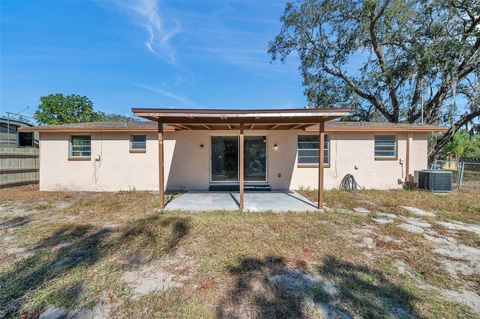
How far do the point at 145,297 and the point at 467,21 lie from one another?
1883 cm

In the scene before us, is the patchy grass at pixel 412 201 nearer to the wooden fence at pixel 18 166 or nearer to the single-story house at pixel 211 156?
the single-story house at pixel 211 156

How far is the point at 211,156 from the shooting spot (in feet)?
30.3

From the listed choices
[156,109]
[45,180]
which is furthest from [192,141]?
[45,180]

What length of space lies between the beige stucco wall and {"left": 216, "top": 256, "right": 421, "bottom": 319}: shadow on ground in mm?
6015

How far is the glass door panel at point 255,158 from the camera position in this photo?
933 centimetres

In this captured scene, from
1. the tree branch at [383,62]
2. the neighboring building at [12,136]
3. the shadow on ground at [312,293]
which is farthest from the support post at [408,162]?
the neighboring building at [12,136]

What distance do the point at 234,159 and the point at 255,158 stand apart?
0.88m

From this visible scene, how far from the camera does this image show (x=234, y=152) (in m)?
9.45

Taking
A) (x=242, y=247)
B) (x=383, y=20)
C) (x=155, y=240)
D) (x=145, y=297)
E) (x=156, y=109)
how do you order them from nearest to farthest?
(x=145, y=297)
(x=242, y=247)
(x=155, y=240)
(x=156, y=109)
(x=383, y=20)

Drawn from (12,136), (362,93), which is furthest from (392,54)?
(12,136)

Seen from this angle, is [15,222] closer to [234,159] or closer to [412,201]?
[234,159]

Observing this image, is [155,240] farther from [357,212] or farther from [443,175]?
[443,175]

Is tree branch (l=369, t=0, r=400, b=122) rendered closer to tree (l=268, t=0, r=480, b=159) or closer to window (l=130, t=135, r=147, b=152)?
tree (l=268, t=0, r=480, b=159)

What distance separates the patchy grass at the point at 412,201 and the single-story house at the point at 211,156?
999 millimetres
